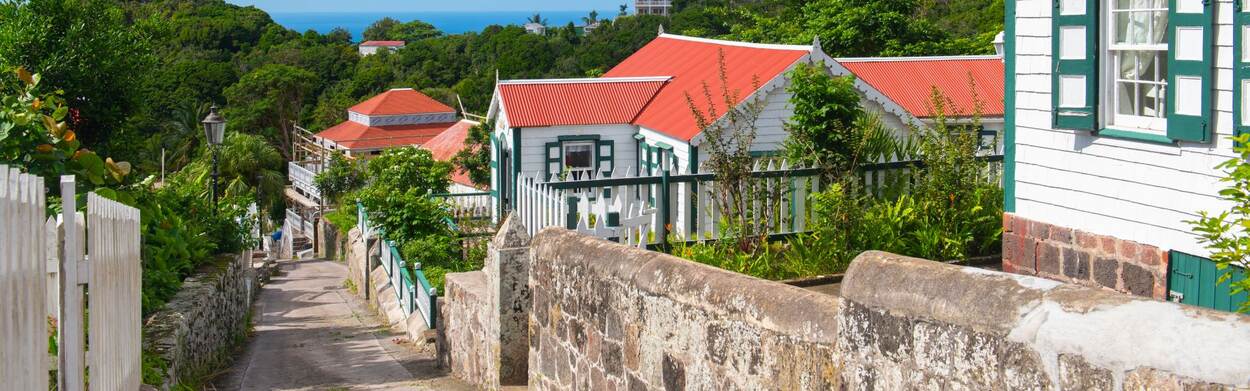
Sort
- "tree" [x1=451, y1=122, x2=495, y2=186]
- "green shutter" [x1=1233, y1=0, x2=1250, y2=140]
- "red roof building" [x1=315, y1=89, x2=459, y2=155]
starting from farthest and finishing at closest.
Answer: "red roof building" [x1=315, y1=89, x2=459, y2=155] < "tree" [x1=451, y1=122, x2=495, y2=186] < "green shutter" [x1=1233, y1=0, x2=1250, y2=140]

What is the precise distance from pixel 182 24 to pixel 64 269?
10338 cm

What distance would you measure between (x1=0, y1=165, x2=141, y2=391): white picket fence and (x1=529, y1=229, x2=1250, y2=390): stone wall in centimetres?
245

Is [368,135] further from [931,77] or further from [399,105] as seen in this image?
[931,77]

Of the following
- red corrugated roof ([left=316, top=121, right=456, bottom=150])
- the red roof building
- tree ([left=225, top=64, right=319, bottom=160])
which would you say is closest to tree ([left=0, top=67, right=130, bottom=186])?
red corrugated roof ([left=316, top=121, right=456, bottom=150])

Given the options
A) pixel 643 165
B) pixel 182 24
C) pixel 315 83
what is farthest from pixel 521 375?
pixel 182 24

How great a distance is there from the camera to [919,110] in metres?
21.7

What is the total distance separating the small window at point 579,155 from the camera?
2003 centimetres

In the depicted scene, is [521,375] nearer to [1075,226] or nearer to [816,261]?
[816,261]

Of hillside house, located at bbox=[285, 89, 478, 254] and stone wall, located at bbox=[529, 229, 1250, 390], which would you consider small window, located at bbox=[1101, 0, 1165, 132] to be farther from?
hillside house, located at bbox=[285, 89, 478, 254]

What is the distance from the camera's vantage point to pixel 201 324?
39.0ft

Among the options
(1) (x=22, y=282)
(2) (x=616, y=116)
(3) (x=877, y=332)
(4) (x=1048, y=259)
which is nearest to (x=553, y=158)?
(2) (x=616, y=116)

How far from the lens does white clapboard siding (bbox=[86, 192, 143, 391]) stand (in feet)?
18.6

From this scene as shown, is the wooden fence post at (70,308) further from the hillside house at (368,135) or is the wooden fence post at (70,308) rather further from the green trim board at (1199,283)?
the hillside house at (368,135)

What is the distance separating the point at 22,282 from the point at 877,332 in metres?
2.77
